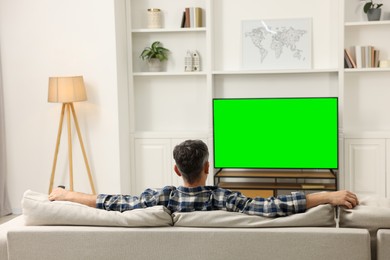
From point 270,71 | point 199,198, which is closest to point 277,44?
point 270,71

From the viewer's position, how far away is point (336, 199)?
2441mm

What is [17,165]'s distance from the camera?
6082 millimetres

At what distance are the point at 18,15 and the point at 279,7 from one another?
2533 mm

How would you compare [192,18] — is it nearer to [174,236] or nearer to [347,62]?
[347,62]

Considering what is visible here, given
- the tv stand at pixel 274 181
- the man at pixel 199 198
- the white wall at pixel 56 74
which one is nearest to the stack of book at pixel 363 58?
the tv stand at pixel 274 181

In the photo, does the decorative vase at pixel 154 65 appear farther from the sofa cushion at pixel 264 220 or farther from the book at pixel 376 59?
the sofa cushion at pixel 264 220

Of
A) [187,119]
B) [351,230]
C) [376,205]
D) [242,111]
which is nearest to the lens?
[351,230]

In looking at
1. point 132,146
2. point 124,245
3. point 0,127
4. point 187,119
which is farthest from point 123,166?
point 124,245

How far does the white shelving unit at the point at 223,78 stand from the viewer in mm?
5957

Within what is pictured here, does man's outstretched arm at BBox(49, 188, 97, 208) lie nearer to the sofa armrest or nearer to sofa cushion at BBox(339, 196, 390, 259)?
sofa cushion at BBox(339, 196, 390, 259)

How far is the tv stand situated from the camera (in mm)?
5801

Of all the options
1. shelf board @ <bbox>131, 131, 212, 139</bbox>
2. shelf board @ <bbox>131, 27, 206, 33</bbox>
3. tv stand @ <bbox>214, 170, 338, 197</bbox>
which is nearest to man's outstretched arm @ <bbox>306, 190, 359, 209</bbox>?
tv stand @ <bbox>214, 170, 338, 197</bbox>

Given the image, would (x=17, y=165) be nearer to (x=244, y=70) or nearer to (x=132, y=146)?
(x=132, y=146)

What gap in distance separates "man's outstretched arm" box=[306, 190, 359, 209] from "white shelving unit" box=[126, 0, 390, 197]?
349 cm
